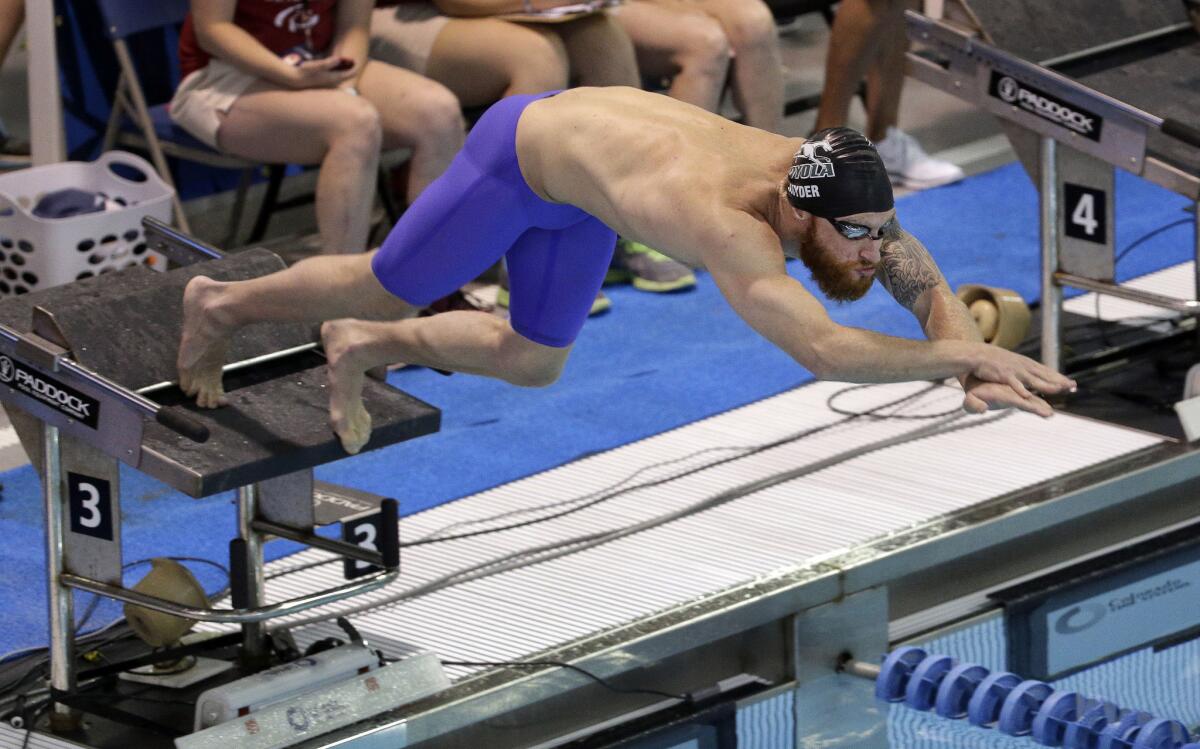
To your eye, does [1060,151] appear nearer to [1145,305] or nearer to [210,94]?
[1145,305]

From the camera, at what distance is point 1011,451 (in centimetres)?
453

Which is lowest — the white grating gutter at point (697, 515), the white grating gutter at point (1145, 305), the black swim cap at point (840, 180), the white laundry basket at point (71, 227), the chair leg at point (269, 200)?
the white grating gutter at point (697, 515)

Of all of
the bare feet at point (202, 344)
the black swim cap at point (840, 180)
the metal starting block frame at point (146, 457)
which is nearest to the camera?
the black swim cap at point (840, 180)

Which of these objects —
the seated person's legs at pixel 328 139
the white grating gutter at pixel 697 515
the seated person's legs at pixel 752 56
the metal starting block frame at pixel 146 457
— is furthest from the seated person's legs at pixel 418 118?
the metal starting block frame at pixel 146 457

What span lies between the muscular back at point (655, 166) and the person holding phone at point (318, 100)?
1675 millimetres

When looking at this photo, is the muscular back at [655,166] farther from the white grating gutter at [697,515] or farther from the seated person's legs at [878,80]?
the seated person's legs at [878,80]

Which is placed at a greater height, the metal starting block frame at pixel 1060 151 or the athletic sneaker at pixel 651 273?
the metal starting block frame at pixel 1060 151

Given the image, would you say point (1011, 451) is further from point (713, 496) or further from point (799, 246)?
point (799, 246)

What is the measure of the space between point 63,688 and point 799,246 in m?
1.56

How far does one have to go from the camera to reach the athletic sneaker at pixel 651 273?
574 centimetres

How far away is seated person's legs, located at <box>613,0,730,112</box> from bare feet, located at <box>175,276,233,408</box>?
97.7 inches

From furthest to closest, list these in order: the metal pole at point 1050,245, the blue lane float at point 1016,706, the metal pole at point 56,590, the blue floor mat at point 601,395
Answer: the metal pole at point 1050,245 < the blue floor mat at point 601,395 < the blue lane float at point 1016,706 < the metal pole at point 56,590

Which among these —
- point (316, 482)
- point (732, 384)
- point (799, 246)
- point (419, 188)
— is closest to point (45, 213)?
point (419, 188)

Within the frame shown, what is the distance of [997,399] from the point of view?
275cm
